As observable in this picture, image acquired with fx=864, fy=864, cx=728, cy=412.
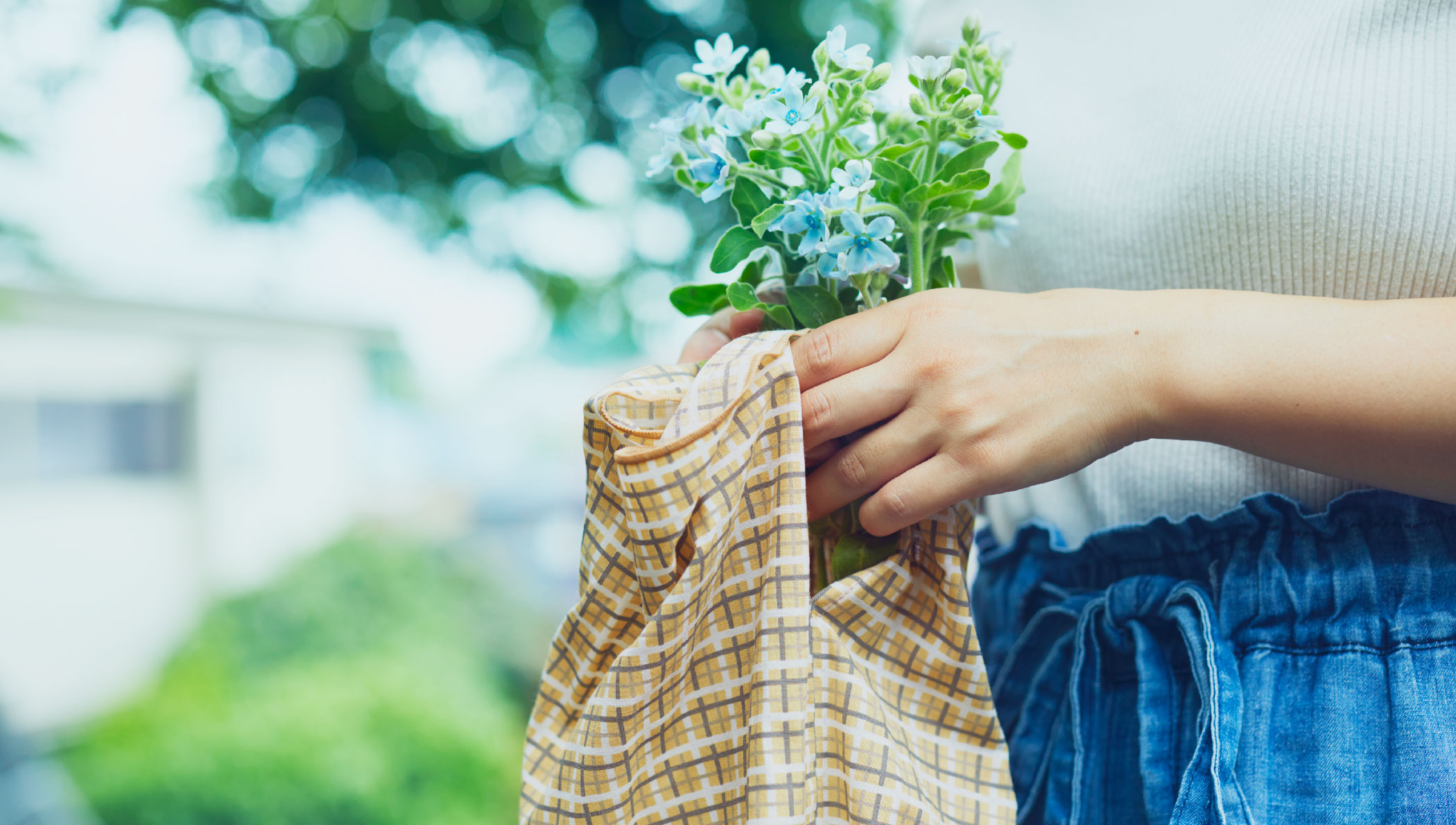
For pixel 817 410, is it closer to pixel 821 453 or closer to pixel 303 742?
pixel 821 453

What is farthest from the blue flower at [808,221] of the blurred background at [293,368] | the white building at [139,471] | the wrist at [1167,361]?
the white building at [139,471]

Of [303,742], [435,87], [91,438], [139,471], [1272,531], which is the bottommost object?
[303,742]

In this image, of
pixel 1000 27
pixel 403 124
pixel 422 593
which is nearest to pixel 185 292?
pixel 422 593

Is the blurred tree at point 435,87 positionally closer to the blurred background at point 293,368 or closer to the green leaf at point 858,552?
the blurred background at point 293,368

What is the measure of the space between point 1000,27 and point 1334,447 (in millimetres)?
617

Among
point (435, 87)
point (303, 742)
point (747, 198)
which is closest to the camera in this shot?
point (747, 198)

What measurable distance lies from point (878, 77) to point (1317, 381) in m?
0.36

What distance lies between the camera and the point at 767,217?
0.62 meters

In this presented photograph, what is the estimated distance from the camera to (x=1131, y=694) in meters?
0.72

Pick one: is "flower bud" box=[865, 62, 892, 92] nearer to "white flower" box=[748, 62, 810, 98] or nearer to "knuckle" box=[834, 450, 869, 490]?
"white flower" box=[748, 62, 810, 98]

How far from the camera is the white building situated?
7977 millimetres

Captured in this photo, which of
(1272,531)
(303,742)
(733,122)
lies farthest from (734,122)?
(303,742)

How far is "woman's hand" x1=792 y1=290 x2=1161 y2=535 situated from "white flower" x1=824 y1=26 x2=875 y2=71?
0.55 ft

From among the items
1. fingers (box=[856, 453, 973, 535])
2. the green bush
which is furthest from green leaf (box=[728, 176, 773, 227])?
the green bush
